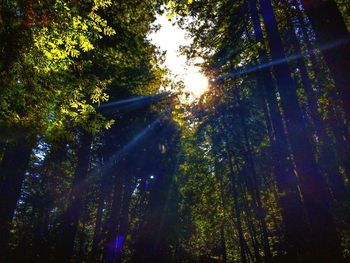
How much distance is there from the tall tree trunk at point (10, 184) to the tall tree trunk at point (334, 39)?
9848 millimetres

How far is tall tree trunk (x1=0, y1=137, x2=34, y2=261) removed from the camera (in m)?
11.3

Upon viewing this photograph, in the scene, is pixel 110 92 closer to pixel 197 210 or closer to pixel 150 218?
pixel 150 218

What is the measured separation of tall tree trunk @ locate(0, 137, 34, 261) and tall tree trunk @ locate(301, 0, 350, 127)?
985 cm

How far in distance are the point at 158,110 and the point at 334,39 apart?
16168 millimetres

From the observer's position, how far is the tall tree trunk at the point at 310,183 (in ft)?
18.9

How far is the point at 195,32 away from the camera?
12.1 m

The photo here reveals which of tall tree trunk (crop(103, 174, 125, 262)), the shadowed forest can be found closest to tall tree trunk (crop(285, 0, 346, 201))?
the shadowed forest

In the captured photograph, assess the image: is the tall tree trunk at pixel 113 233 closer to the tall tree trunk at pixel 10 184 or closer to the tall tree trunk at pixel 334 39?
the tall tree trunk at pixel 10 184

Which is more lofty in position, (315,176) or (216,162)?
(216,162)

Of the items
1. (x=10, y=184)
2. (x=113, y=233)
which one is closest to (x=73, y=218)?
(x=10, y=184)

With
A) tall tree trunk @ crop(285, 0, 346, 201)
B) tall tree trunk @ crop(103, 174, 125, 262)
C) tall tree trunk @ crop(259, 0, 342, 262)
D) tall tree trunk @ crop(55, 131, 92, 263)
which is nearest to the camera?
tall tree trunk @ crop(259, 0, 342, 262)

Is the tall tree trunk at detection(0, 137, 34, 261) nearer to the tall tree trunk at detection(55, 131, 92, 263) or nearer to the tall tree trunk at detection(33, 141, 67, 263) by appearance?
the tall tree trunk at detection(55, 131, 92, 263)

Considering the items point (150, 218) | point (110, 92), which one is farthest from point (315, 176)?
point (150, 218)

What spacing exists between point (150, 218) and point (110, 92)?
976 centimetres
